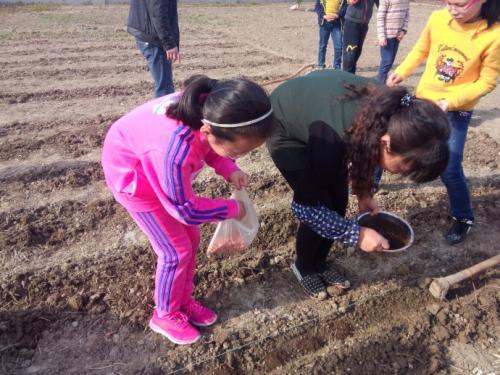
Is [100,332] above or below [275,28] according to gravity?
below

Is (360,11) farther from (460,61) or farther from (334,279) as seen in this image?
(334,279)

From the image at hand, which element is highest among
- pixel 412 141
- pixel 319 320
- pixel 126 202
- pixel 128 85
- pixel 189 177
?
pixel 412 141

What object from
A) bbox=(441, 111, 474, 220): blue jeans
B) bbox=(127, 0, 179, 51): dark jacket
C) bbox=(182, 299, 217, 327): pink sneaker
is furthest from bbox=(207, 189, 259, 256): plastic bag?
bbox=(127, 0, 179, 51): dark jacket

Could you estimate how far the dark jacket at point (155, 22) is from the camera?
3631 mm

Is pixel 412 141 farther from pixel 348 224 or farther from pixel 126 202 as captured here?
pixel 126 202

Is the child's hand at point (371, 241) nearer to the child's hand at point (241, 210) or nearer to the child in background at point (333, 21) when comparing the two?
the child's hand at point (241, 210)


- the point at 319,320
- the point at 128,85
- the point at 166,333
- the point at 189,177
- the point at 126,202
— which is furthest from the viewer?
the point at 128,85

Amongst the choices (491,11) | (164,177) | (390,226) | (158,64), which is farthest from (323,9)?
(164,177)

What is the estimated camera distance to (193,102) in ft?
4.46

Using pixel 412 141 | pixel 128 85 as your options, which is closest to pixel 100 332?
pixel 412 141

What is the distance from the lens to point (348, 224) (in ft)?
5.77

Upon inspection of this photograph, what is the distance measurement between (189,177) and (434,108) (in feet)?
2.90

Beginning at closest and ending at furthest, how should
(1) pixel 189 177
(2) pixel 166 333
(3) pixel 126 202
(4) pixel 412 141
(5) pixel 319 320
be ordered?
(4) pixel 412 141 → (1) pixel 189 177 → (3) pixel 126 202 → (2) pixel 166 333 → (5) pixel 319 320

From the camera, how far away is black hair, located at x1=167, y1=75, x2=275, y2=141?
50.9 inches
